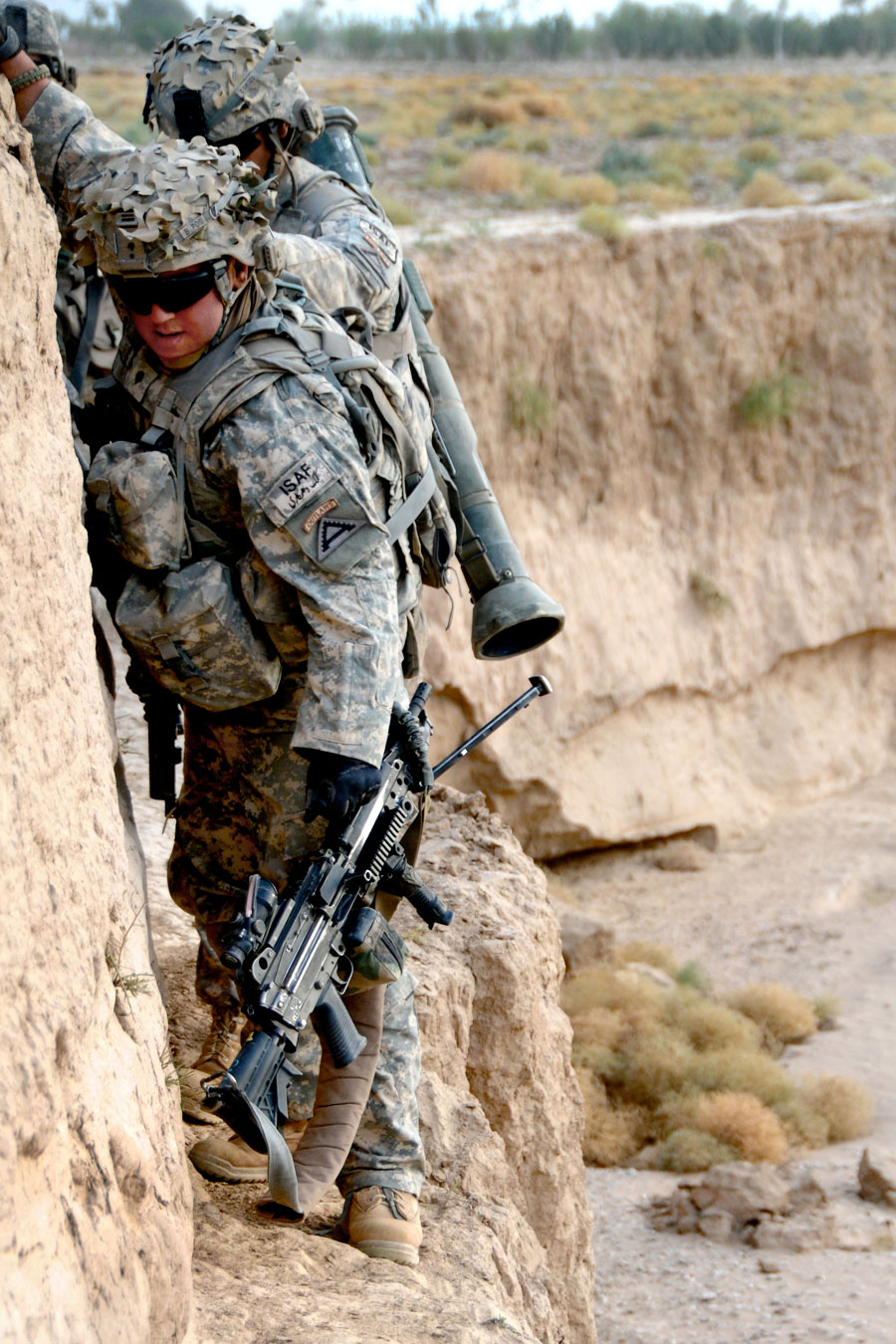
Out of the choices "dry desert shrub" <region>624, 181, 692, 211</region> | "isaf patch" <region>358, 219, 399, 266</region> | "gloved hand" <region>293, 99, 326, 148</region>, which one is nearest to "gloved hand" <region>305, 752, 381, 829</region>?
"isaf patch" <region>358, 219, 399, 266</region>

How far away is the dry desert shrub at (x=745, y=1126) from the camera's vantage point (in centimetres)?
736

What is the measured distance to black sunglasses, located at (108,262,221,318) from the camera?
8.68 ft

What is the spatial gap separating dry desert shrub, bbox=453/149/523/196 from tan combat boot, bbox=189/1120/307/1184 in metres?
12.6

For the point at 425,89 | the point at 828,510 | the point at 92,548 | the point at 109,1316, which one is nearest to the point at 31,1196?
the point at 109,1316

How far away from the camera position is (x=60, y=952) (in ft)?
6.66

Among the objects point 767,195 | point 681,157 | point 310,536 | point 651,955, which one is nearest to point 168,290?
point 310,536

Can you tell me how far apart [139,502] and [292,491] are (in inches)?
11.7

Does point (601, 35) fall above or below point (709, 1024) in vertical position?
above

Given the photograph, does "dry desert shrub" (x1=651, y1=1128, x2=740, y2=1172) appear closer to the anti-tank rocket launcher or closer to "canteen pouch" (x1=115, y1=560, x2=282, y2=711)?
the anti-tank rocket launcher

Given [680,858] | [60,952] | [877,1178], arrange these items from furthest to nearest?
1. [680,858]
2. [877,1178]
3. [60,952]

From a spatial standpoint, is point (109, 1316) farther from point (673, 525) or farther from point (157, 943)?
point (673, 525)

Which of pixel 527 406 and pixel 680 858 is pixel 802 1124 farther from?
pixel 527 406

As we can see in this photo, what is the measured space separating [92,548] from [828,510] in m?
10.7

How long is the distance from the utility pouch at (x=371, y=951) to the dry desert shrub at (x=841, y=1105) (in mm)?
5452
